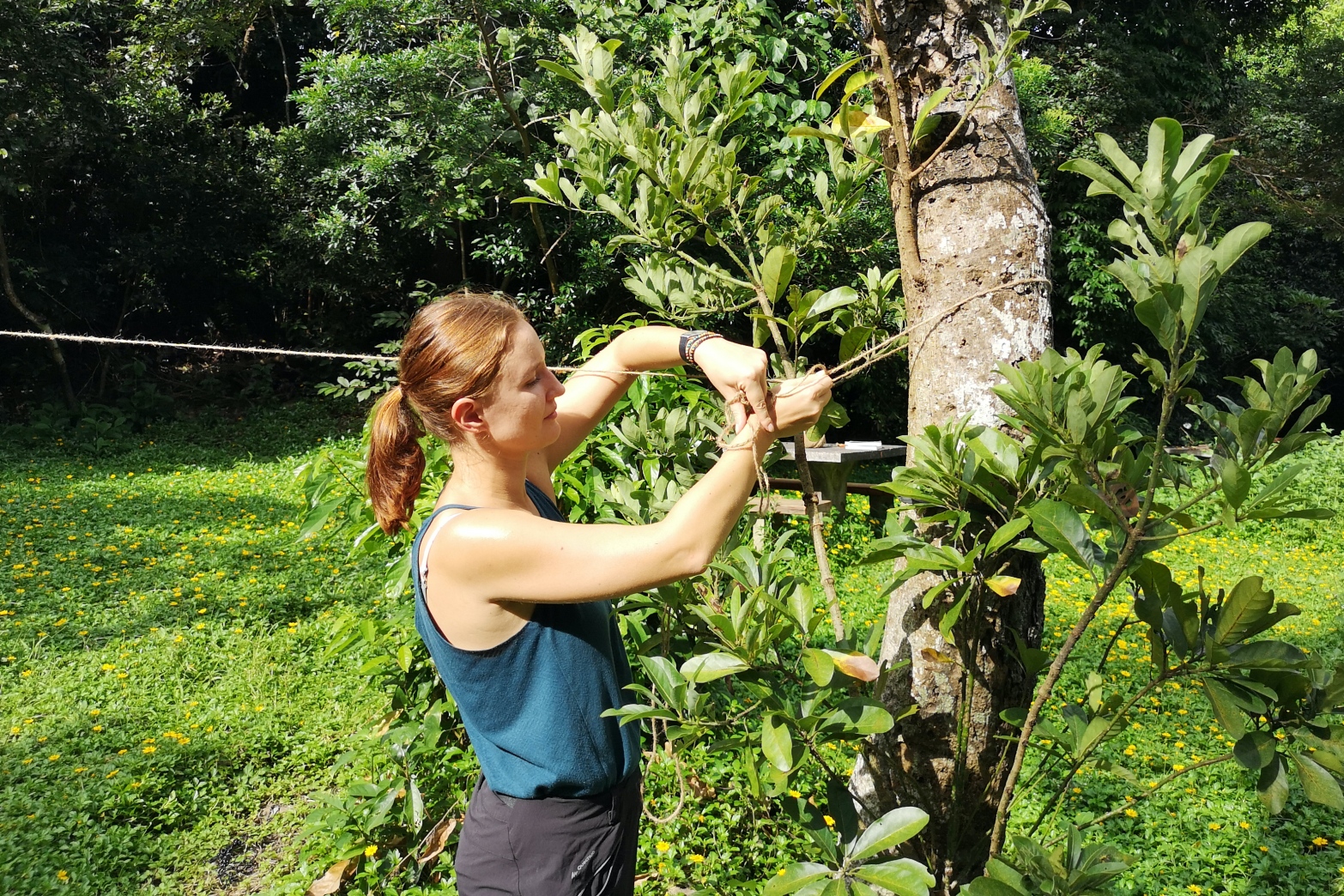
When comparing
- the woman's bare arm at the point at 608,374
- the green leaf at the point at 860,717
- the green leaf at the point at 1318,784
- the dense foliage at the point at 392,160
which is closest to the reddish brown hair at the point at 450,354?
the woman's bare arm at the point at 608,374

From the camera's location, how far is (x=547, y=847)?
1341 mm

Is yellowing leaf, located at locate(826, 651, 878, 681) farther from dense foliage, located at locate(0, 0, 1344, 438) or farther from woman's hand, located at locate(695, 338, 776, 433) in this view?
dense foliage, located at locate(0, 0, 1344, 438)

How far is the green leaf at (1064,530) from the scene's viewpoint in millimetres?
1100

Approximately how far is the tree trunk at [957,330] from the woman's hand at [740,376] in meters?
0.36

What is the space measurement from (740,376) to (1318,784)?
0.87 metres

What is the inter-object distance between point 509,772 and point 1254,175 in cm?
1219

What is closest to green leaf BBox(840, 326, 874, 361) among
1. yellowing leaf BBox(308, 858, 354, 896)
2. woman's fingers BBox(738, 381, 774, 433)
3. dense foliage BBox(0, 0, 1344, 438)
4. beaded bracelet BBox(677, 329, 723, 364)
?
beaded bracelet BBox(677, 329, 723, 364)

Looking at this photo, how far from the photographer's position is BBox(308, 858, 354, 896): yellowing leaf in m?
2.36

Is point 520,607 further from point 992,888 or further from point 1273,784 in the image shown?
point 1273,784

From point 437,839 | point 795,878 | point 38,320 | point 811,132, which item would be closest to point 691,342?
point 811,132

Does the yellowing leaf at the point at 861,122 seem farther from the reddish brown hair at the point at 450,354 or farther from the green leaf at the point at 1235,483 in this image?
the green leaf at the point at 1235,483

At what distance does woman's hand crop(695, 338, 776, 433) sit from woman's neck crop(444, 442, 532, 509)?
323 millimetres

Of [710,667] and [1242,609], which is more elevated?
[1242,609]

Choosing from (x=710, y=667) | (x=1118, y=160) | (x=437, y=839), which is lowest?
(x=437, y=839)
